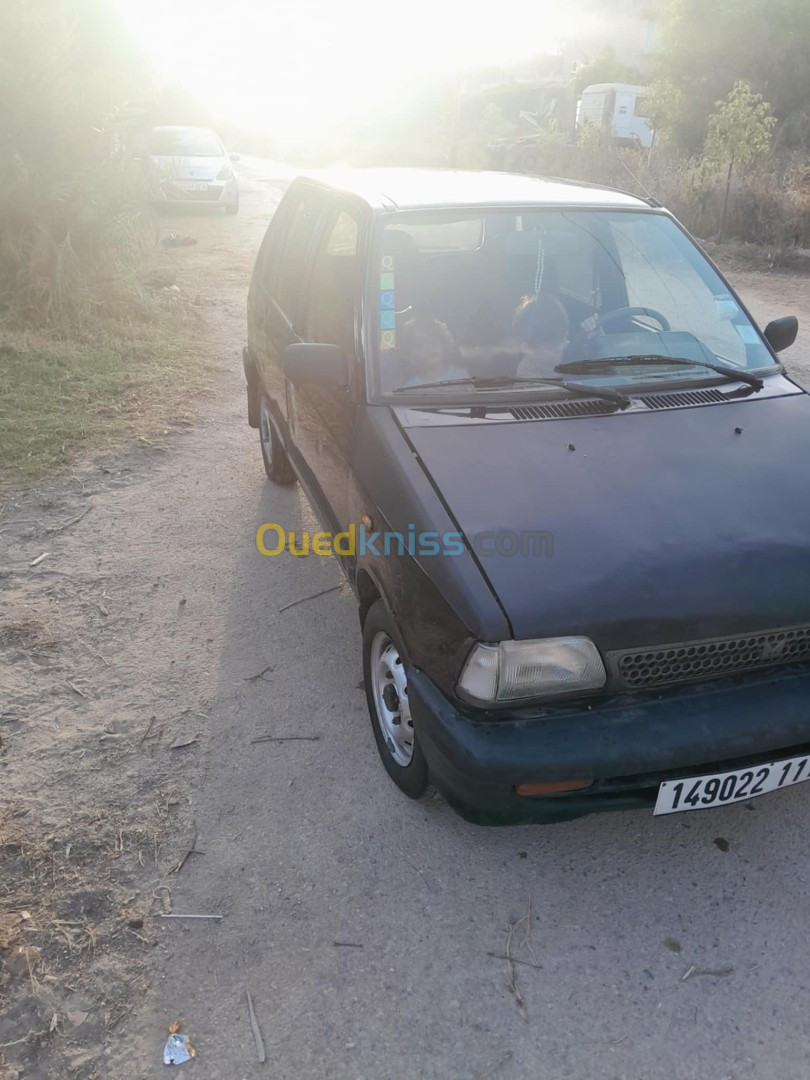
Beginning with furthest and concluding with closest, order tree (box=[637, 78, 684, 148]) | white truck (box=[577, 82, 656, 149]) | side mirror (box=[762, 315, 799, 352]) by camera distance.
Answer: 1. white truck (box=[577, 82, 656, 149])
2. tree (box=[637, 78, 684, 148])
3. side mirror (box=[762, 315, 799, 352])

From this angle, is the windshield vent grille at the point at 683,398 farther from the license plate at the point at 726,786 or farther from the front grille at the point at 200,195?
the front grille at the point at 200,195

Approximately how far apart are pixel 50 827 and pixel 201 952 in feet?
2.42

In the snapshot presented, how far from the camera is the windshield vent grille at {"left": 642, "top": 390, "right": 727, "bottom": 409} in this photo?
307cm

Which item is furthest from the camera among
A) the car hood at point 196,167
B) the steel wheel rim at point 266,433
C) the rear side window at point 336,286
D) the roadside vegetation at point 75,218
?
the car hood at point 196,167

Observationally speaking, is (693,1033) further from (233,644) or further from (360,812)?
(233,644)

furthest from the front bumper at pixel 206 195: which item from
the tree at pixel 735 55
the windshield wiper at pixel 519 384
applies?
the windshield wiper at pixel 519 384

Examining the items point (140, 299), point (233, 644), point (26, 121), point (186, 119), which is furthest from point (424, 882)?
point (186, 119)

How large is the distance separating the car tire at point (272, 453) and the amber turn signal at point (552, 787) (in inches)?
123

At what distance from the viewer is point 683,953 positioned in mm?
2332

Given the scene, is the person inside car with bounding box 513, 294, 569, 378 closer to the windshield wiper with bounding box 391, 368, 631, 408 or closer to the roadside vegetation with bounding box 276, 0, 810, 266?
the windshield wiper with bounding box 391, 368, 631, 408

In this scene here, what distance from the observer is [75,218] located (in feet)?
29.0

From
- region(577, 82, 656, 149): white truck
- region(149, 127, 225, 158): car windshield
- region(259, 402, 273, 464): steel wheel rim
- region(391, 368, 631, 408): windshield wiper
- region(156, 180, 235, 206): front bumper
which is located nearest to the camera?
region(391, 368, 631, 408): windshield wiper

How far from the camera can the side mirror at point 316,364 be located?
310 centimetres

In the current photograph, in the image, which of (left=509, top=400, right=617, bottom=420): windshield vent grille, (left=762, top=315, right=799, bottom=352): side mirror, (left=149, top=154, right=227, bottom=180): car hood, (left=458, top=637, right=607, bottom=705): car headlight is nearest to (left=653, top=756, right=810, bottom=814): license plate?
(left=458, top=637, right=607, bottom=705): car headlight
